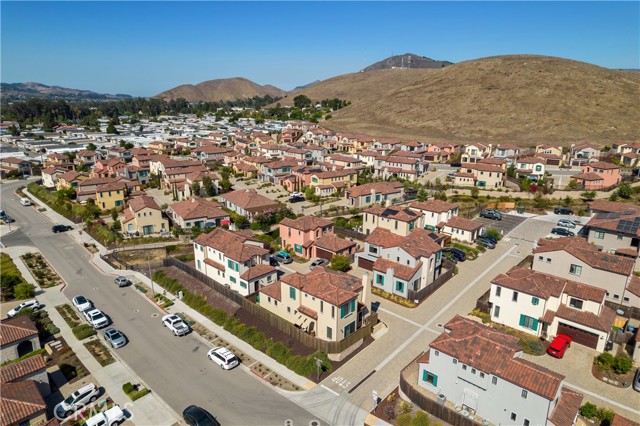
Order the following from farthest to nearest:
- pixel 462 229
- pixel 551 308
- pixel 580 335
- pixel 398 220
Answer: pixel 462 229 → pixel 398 220 → pixel 551 308 → pixel 580 335

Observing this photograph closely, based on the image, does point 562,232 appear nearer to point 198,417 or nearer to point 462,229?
point 462,229

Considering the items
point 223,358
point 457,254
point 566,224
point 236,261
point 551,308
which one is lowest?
point 223,358

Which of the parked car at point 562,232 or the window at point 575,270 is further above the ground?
the window at point 575,270

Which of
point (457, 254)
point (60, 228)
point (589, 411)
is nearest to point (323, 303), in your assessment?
point (589, 411)

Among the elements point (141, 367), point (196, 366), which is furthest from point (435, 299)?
point (141, 367)

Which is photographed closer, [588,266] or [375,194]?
[588,266]

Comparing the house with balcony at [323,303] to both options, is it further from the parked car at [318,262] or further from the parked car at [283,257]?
the parked car at [283,257]

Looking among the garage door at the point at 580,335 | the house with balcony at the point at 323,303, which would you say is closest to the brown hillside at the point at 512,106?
the garage door at the point at 580,335
